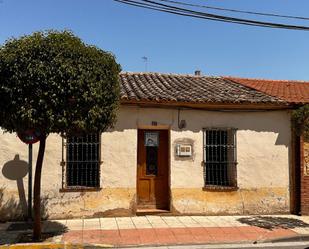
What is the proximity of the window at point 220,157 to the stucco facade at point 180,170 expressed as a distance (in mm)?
175

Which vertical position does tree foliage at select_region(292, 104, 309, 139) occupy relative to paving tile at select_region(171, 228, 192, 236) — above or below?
above

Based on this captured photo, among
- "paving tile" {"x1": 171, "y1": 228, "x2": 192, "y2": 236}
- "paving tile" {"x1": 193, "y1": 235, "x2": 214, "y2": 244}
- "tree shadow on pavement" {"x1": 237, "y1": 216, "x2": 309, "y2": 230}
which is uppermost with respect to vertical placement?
"tree shadow on pavement" {"x1": 237, "y1": 216, "x2": 309, "y2": 230}

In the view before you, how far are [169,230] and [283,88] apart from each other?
777cm

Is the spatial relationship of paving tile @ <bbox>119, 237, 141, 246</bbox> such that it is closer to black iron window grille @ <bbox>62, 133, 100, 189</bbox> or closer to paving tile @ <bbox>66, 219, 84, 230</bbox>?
paving tile @ <bbox>66, 219, 84, 230</bbox>

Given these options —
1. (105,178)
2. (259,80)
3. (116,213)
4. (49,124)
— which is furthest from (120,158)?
(259,80)

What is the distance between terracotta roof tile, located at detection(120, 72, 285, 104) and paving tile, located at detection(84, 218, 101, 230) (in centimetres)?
315

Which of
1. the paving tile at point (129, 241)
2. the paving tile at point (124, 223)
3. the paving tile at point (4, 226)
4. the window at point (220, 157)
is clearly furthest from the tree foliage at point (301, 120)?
the paving tile at point (4, 226)

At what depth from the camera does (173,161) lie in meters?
11.5

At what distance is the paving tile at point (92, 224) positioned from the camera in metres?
9.73

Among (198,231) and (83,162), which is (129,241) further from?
(83,162)

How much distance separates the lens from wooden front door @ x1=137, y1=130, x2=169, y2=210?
38.4 feet

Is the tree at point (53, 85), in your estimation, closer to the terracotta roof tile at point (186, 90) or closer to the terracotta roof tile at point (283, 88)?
the terracotta roof tile at point (186, 90)

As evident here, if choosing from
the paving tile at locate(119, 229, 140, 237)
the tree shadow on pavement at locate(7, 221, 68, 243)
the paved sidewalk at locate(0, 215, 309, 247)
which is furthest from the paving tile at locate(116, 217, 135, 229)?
the tree shadow on pavement at locate(7, 221, 68, 243)

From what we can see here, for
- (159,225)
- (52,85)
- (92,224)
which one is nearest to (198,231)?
(159,225)
